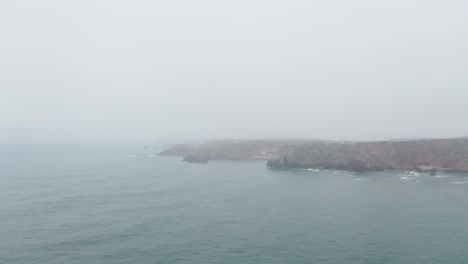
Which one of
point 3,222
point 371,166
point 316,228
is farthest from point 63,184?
point 371,166

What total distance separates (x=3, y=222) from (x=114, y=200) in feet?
54.4

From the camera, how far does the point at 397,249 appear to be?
3738cm

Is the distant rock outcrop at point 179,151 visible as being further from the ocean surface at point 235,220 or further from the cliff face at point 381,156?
the ocean surface at point 235,220

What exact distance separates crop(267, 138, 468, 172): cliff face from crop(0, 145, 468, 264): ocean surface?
42.5 feet

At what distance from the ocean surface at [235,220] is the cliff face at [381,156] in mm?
12949

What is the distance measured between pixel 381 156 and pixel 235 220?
222 ft

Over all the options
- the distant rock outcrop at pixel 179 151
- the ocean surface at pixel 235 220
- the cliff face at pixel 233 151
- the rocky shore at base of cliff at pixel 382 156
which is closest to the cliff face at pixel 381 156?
the rocky shore at base of cliff at pixel 382 156

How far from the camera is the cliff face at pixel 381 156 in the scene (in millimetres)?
96562

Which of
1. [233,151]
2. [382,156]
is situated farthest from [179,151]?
[382,156]

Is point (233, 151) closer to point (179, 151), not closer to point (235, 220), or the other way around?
point (179, 151)

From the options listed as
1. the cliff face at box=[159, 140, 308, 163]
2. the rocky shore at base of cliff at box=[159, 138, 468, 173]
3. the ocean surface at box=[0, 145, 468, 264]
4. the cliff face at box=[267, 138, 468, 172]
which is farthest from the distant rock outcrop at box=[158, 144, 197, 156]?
the ocean surface at box=[0, 145, 468, 264]

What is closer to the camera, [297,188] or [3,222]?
[3,222]

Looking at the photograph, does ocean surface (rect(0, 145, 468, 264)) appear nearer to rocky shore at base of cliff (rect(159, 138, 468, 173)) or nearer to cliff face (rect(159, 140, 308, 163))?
rocky shore at base of cliff (rect(159, 138, 468, 173))

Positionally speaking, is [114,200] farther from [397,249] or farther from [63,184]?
[397,249]
